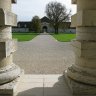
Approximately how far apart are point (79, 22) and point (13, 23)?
174cm

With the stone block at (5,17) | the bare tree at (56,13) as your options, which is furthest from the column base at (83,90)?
the bare tree at (56,13)

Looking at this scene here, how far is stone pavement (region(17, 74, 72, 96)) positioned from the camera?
5336 mm

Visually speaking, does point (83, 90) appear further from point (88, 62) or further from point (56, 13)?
point (56, 13)

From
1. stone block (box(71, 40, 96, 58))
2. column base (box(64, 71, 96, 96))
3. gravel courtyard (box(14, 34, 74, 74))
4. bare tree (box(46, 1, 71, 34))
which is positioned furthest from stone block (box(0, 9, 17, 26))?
bare tree (box(46, 1, 71, 34))

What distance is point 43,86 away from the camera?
5863 millimetres

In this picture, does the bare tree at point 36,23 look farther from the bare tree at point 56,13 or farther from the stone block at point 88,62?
the stone block at point 88,62

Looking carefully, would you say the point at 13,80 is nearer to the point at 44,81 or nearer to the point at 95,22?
the point at 44,81

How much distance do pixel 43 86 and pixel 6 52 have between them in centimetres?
137

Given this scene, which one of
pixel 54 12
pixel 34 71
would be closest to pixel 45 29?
pixel 54 12

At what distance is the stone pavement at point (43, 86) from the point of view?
5.34m

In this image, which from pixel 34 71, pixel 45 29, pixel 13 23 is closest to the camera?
pixel 13 23

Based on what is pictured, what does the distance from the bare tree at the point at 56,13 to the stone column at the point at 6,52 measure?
7154 cm

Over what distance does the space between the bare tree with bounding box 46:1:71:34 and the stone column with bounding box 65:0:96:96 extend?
7164 centimetres

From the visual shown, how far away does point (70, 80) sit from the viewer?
220 inches
